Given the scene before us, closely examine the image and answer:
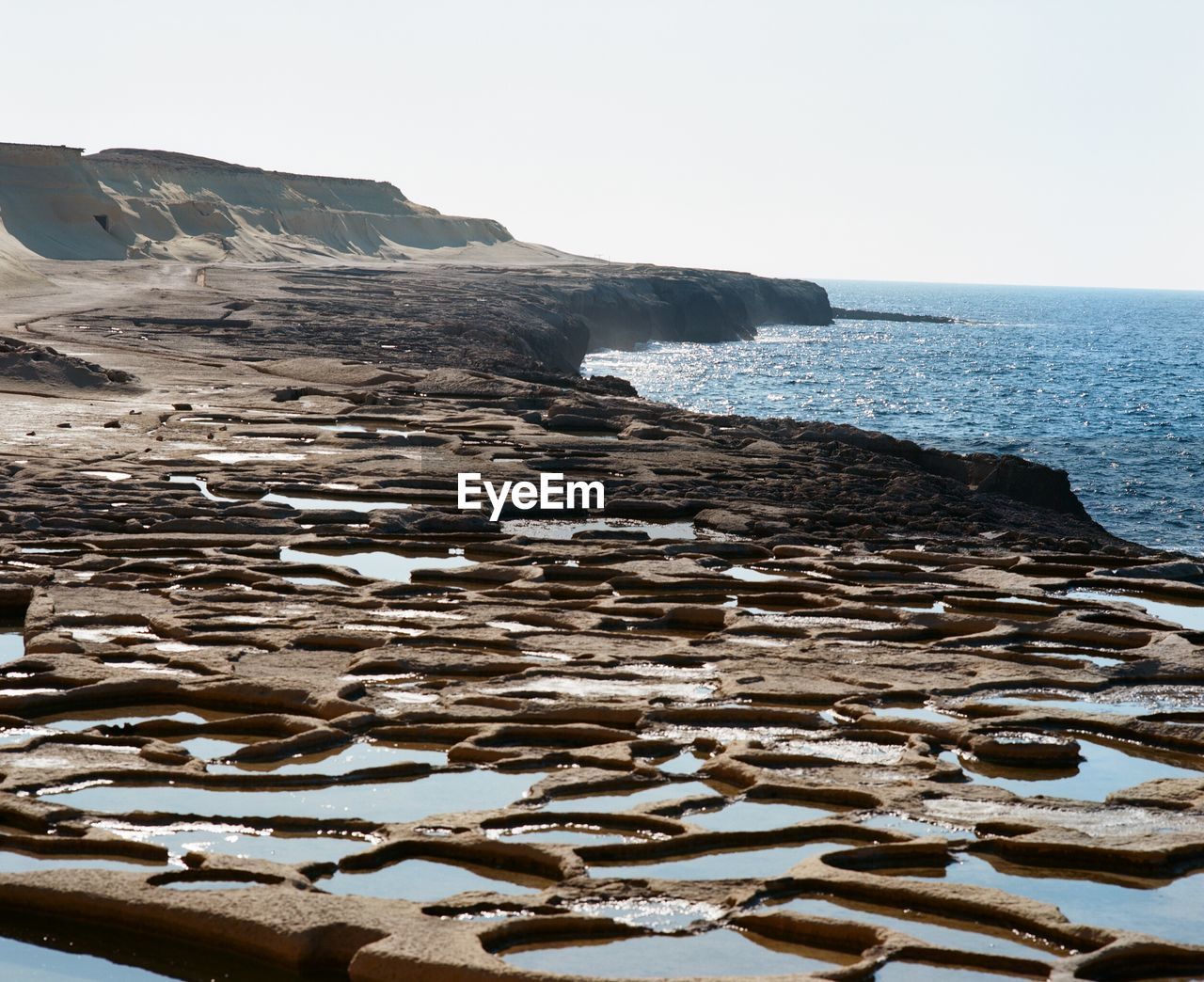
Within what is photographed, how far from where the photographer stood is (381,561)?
1160cm

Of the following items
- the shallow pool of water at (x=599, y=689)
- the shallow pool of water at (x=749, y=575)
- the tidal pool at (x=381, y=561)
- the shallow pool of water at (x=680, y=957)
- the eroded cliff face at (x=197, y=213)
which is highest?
the eroded cliff face at (x=197, y=213)

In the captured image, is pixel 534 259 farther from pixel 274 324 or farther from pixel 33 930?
pixel 33 930

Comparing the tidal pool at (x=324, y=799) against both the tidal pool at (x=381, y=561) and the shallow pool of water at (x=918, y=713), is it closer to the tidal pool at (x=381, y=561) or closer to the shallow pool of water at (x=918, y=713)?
the shallow pool of water at (x=918, y=713)

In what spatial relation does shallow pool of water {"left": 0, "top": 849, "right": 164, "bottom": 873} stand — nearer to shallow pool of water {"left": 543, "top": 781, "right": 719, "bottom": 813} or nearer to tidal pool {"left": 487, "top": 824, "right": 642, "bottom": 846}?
tidal pool {"left": 487, "top": 824, "right": 642, "bottom": 846}

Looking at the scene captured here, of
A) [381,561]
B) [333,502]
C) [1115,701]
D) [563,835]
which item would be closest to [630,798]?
[563,835]

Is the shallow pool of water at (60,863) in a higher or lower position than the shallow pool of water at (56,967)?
higher

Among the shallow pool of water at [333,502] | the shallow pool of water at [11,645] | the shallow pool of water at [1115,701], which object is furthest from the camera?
the shallow pool of water at [333,502]

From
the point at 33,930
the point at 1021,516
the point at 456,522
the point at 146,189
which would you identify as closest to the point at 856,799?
the point at 33,930

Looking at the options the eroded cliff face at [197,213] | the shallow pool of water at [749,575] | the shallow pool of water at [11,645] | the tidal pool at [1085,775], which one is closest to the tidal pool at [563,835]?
the tidal pool at [1085,775]

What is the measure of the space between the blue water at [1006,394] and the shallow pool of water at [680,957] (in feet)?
69.1

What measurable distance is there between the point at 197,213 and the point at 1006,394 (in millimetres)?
38761

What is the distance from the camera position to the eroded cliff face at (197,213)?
5441 centimetres

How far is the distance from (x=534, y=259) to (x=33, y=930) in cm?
9071

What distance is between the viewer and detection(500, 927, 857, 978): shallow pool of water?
4.76 metres
